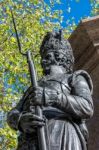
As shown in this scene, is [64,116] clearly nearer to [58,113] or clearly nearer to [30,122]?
[58,113]

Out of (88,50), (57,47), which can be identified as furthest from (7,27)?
(57,47)

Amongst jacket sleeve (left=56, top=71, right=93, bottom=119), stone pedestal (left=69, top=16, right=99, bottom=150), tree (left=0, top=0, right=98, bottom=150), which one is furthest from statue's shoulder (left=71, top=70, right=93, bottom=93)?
tree (left=0, top=0, right=98, bottom=150)

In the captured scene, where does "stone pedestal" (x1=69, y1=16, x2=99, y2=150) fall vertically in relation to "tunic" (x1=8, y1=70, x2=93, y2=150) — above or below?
above

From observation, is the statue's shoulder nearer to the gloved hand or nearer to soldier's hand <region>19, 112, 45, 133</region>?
the gloved hand

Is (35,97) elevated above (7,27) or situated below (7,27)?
below

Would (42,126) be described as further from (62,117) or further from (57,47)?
(57,47)

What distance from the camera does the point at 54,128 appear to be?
4508 millimetres

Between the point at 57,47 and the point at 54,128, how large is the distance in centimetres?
105

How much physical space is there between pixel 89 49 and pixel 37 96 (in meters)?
2.17

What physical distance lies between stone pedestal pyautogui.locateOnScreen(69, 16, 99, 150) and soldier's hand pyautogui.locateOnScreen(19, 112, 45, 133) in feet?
5.63

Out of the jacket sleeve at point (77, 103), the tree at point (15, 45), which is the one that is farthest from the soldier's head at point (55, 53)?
the tree at point (15, 45)

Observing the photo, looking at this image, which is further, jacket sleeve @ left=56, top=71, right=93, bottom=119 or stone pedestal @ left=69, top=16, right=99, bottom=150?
stone pedestal @ left=69, top=16, right=99, bottom=150

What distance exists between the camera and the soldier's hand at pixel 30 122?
4391mm

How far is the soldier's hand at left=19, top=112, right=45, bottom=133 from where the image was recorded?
4.39 m
